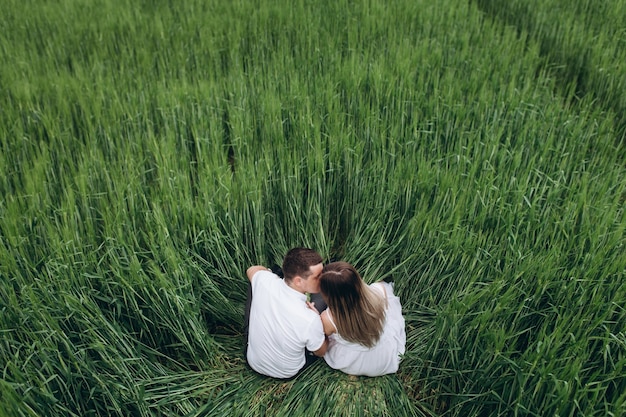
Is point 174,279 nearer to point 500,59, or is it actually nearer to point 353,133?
point 353,133

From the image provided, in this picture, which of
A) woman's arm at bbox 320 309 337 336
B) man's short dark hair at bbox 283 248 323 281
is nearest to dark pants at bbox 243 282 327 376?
woman's arm at bbox 320 309 337 336

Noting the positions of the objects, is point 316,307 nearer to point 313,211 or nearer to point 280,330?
point 280,330

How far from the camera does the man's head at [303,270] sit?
6.15 ft

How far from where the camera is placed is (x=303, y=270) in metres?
1.88

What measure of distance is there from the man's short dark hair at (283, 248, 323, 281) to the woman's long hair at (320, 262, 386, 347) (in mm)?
86

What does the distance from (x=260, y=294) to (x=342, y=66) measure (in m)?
1.67

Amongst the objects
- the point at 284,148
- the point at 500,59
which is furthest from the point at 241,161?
the point at 500,59

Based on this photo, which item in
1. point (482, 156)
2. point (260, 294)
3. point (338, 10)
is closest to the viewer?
point (260, 294)

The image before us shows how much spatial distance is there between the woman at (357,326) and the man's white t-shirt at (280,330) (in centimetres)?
8

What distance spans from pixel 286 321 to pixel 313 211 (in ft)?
2.09

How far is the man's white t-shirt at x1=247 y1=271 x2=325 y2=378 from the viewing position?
1792 millimetres

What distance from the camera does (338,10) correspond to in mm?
3588

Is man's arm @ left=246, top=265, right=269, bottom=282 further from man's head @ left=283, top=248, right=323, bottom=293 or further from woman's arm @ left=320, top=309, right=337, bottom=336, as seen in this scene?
woman's arm @ left=320, top=309, right=337, bottom=336

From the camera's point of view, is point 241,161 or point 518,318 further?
point 241,161
